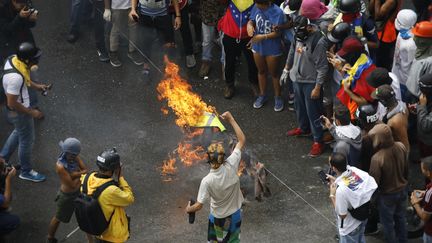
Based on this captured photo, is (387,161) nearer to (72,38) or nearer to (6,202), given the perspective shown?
(6,202)

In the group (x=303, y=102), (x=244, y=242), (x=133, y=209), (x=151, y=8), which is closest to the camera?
(x=244, y=242)

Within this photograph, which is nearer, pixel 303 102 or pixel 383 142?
pixel 383 142

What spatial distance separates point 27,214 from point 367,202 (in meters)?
4.51

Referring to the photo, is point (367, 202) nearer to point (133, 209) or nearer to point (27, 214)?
point (133, 209)

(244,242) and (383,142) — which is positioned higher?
(383,142)

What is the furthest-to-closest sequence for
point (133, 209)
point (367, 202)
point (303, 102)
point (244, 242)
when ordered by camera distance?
point (303, 102)
point (133, 209)
point (244, 242)
point (367, 202)

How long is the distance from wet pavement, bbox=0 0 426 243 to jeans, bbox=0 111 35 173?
0.37 metres

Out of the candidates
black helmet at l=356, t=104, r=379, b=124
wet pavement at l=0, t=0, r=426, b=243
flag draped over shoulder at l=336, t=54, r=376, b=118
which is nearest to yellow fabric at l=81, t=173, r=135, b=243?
wet pavement at l=0, t=0, r=426, b=243

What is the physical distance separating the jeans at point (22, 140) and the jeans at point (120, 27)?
306 centimetres

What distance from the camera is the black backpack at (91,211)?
750cm

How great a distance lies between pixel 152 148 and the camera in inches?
416

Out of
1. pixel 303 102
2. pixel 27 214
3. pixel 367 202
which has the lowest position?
pixel 27 214

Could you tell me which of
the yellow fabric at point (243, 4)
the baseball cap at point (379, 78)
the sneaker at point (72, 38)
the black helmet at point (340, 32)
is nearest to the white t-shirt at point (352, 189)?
the baseball cap at point (379, 78)

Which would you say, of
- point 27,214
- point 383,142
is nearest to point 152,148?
point 27,214
